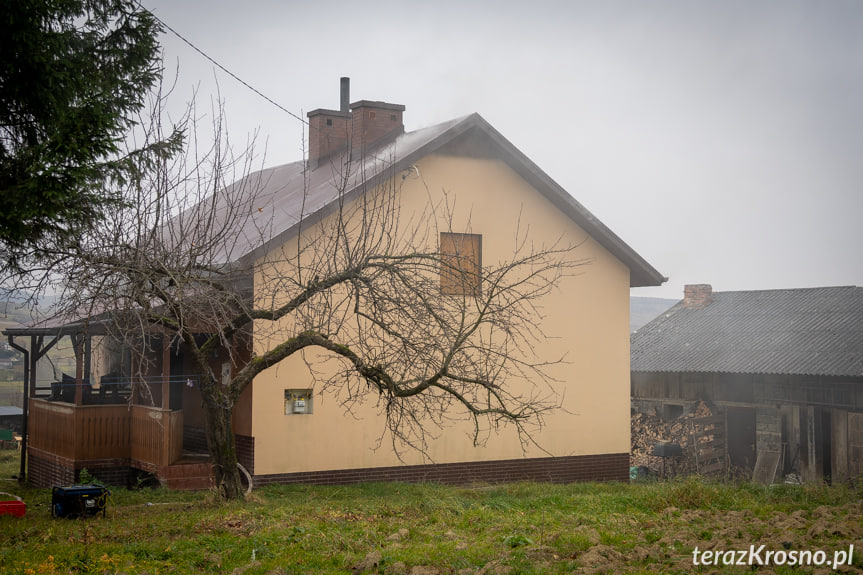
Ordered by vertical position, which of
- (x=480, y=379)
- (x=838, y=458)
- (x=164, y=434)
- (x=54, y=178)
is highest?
(x=54, y=178)

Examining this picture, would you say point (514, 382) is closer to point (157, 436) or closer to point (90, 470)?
point (157, 436)

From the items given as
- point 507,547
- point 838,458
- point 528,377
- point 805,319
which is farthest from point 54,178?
point 805,319

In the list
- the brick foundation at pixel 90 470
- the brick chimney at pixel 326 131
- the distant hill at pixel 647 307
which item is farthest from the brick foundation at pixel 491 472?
the distant hill at pixel 647 307

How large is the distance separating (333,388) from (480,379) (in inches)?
183

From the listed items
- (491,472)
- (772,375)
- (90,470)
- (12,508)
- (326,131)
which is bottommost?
(491,472)

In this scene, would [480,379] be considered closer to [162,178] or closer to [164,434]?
[162,178]

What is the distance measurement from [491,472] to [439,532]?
7170 millimetres

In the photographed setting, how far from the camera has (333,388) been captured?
568 inches

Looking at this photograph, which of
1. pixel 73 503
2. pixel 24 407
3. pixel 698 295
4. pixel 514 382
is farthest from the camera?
pixel 698 295

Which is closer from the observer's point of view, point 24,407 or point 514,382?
point 514,382

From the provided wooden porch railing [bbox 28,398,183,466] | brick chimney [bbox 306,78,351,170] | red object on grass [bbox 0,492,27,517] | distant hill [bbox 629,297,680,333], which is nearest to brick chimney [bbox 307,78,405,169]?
brick chimney [bbox 306,78,351,170]

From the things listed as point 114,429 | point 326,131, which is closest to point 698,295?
point 326,131

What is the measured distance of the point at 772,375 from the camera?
24266 millimetres

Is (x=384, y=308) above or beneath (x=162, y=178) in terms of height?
beneath
